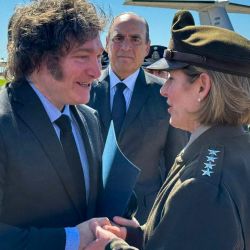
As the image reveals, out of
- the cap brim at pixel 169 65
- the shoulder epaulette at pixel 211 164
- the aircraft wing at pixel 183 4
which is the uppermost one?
the cap brim at pixel 169 65

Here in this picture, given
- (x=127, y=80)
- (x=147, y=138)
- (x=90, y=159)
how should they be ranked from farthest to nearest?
(x=127, y=80)
(x=147, y=138)
(x=90, y=159)

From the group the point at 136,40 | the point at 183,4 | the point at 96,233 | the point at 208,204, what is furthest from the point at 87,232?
the point at 183,4

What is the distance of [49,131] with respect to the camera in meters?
1.79

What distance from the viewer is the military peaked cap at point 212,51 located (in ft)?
5.11

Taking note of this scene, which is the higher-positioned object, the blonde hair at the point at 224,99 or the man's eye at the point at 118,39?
the blonde hair at the point at 224,99

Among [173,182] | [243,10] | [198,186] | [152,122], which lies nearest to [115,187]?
[173,182]

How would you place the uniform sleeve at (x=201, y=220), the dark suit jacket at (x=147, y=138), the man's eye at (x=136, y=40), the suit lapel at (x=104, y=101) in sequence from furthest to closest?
Result: 1. the man's eye at (x=136, y=40)
2. the suit lapel at (x=104, y=101)
3. the dark suit jacket at (x=147, y=138)
4. the uniform sleeve at (x=201, y=220)

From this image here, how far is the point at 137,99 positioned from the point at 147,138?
0.35 m

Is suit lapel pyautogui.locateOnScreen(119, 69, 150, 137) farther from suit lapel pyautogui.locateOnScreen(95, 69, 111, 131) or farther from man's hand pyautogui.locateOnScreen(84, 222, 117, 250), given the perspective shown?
man's hand pyautogui.locateOnScreen(84, 222, 117, 250)

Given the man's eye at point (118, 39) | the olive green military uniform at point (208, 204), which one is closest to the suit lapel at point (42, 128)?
the olive green military uniform at point (208, 204)

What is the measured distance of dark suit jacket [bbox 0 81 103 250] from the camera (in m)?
1.65

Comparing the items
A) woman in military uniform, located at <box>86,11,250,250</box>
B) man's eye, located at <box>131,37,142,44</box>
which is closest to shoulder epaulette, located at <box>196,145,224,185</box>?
woman in military uniform, located at <box>86,11,250,250</box>

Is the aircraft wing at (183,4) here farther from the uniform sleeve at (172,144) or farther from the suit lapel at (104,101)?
the uniform sleeve at (172,144)

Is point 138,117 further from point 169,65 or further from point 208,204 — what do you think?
point 208,204
